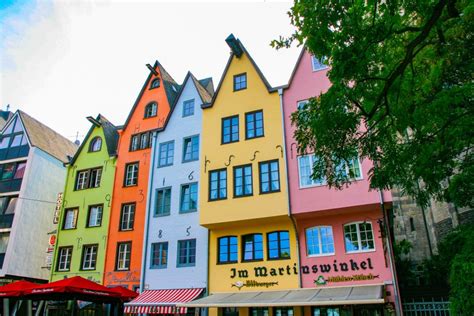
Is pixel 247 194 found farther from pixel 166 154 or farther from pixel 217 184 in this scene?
pixel 166 154

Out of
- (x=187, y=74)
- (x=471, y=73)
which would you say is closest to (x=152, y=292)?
(x=187, y=74)

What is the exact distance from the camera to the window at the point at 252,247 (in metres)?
19.0

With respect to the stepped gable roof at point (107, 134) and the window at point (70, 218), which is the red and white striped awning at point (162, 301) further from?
the stepped gable roof at point (107, 134)

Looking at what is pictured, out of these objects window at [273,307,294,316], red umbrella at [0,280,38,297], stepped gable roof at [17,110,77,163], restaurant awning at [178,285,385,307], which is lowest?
window at [273,307,294,316]

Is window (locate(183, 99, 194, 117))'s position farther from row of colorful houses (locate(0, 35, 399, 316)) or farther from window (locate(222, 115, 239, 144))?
window (locate(222, 115, 239, 144))

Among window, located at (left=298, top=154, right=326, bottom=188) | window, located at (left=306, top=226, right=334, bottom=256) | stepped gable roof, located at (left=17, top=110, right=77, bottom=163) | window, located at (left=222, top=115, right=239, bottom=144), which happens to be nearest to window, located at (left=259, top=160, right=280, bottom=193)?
window, located at (left=298, top=154, right=326, bottom=188)

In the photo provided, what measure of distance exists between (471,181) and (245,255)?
1160 centimetres

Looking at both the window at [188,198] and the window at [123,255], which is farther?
the window at [123,255]

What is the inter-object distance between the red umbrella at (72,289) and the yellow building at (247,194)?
600cm

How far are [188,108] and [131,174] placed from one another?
5670mm

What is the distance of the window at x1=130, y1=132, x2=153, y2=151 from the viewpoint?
83.6ft

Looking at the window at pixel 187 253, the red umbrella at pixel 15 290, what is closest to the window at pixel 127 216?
the window at pixel 187 253

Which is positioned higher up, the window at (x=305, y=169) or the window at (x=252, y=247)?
the window at (x=305, y=169)

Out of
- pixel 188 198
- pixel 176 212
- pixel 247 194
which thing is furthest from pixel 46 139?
pixel 247 194
